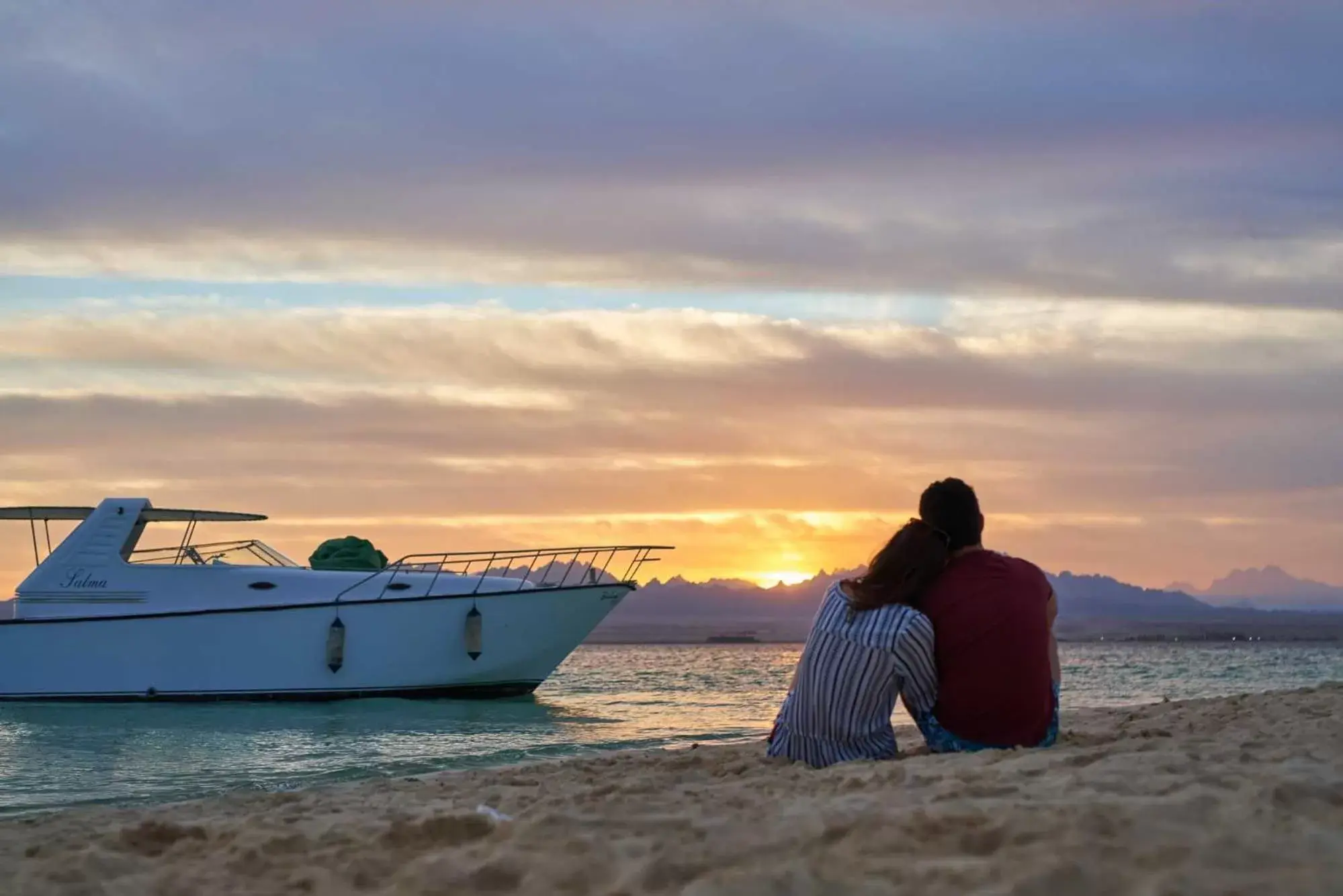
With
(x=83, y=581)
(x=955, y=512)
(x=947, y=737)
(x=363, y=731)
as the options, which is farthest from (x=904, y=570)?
(x=83, y=581)

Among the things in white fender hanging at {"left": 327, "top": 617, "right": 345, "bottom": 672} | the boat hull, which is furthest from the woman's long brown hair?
white fender hanging at {"left": 327, "top": 617, "right": 345, "bottom": 672}

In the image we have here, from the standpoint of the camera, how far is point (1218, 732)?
658 cm

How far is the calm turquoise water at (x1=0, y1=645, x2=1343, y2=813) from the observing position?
1094 cm

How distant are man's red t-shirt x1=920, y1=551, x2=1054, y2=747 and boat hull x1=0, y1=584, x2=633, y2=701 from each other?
49.2ft

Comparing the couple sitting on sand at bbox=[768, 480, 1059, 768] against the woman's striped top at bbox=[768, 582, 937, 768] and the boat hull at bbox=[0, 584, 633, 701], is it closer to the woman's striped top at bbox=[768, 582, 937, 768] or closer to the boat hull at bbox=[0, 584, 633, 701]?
the woman's striped top at bbox=[768, 582, 937, 768]

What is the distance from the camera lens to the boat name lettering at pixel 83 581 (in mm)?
20344

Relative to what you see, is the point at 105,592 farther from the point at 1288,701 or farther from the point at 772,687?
the point at 1288,701

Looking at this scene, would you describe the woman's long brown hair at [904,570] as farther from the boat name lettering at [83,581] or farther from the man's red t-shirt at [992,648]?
the boat name lettering at [83,581]

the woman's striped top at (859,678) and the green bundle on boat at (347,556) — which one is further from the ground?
the green bundle on boat at (347,556)

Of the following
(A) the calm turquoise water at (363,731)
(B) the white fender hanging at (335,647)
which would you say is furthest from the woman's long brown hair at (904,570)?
(B) the white fender hanging at (335,647)

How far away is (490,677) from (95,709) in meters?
5.66

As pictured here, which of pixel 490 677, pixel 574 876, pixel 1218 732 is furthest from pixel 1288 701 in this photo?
pixel 490 677

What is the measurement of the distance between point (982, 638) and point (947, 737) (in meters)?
0.53

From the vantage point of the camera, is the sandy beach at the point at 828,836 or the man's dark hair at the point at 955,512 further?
the man's dark hair at the point at 955,512
